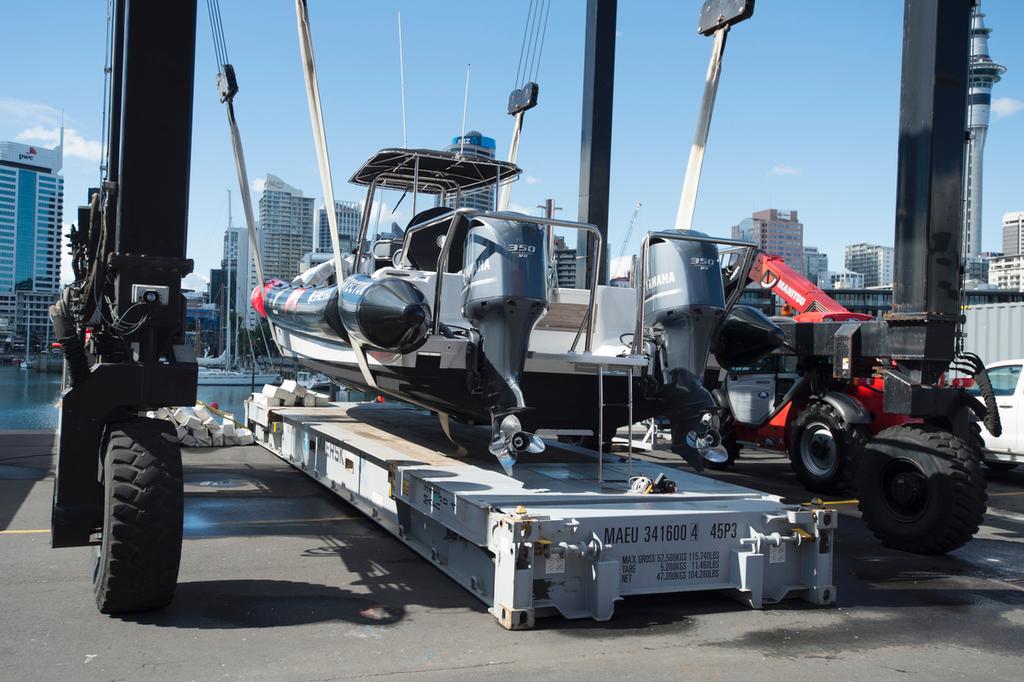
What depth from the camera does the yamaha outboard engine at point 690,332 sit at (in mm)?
6145

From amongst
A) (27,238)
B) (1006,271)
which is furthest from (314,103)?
(1006,271)

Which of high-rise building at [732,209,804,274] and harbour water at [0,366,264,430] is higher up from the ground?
high-rise building at [732,209,804,274]

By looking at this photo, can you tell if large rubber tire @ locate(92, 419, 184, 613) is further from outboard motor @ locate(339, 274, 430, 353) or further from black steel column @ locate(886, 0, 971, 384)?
black steel column @ locate(886, 0, 971, 384)

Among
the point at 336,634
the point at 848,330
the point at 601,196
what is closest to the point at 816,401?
the point at 848,330

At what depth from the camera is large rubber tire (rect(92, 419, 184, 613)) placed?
14.5 ft

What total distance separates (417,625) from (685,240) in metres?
3.26

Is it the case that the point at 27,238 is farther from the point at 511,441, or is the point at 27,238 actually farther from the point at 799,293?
the point at 511,441

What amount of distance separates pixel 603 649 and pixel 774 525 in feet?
5.06

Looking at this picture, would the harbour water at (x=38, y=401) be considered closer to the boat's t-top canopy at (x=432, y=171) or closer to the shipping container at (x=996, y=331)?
the boat's t-top canopy at (x=432, y=171)

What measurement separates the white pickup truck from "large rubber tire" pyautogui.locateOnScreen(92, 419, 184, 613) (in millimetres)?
10587

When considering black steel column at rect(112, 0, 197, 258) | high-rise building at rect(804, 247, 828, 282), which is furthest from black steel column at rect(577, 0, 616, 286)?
high-rise building at rect(804, 247, 828, 282)

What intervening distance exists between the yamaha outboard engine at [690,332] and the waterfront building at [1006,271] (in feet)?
475

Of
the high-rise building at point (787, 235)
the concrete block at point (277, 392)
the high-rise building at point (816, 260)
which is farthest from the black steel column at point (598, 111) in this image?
the high-rise building at point (816, 260)

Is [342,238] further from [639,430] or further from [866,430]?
[639,430]
